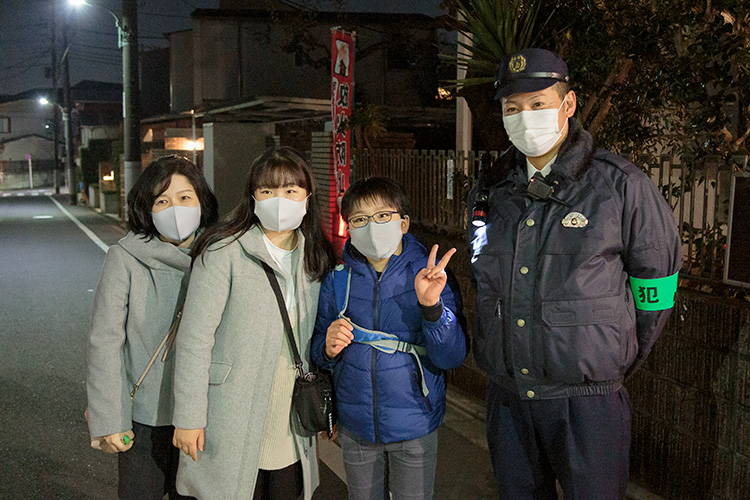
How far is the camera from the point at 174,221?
3.27 m

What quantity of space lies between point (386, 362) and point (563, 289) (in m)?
0.82

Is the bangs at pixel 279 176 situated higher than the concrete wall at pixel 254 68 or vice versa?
the concrete wall at pixel 254 68

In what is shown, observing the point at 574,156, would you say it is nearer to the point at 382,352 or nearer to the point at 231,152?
the point at 382,352

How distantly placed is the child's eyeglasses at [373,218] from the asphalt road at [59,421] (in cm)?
214

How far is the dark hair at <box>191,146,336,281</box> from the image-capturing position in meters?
3.10

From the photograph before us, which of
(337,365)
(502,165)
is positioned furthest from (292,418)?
(502,165)

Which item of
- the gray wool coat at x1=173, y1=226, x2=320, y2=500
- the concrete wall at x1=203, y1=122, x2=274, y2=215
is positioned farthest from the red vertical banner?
the concrete wall at x1=203, y1=122, x2=274, y2=215

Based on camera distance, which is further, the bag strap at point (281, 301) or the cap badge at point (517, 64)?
the bag strap at point (281, 301)

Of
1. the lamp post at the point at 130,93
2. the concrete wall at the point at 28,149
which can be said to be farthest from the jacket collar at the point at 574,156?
the concrete wall at the point at 28,149

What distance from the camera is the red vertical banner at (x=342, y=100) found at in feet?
31.0

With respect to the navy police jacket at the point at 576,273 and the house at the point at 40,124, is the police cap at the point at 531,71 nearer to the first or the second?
the navy police jacket at the point at 576,273

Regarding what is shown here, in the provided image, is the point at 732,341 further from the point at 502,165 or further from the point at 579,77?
the point at 579,77

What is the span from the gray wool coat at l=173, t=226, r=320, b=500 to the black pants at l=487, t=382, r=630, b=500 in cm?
99

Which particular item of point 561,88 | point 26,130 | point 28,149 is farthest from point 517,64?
point 26,130
